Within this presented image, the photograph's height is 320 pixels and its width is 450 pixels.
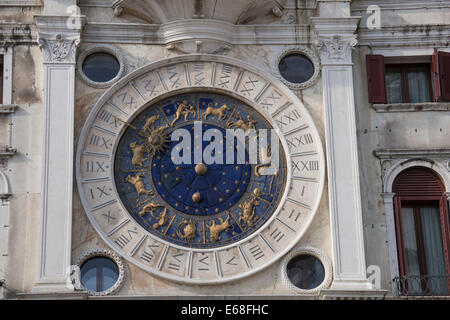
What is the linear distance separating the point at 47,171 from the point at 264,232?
157 inches

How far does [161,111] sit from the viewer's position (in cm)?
2314

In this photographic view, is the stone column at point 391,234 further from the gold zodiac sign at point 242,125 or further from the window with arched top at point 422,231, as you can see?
the gold zodiac sign at point 242,125

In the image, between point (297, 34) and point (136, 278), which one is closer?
point (136, 278)

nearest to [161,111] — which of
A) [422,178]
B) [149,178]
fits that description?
[149,178]

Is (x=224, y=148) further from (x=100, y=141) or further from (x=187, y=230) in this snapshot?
(x=100, y=141)

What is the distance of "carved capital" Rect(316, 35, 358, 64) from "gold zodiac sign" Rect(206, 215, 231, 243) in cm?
356

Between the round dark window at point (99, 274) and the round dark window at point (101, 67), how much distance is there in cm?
346

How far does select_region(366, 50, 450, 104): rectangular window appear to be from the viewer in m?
23.3

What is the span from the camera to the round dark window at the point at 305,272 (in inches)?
867

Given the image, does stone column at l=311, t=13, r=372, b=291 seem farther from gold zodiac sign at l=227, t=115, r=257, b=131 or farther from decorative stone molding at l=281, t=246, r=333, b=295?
gold zodiac sign at l=227, t=115, r=257, b=131

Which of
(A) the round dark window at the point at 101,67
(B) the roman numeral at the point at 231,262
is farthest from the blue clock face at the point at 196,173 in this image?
(A) the round dark window at the point at 101,67

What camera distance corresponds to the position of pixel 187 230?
22250mm
